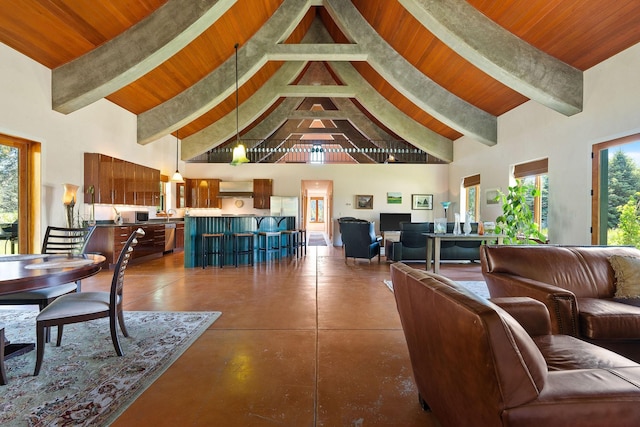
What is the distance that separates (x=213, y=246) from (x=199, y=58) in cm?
392

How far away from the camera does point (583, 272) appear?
2650 mm

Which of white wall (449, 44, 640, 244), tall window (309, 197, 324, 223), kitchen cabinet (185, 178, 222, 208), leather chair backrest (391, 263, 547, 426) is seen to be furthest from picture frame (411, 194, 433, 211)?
tall window (309, 197, 324, 223)

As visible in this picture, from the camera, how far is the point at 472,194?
8945 millimetres

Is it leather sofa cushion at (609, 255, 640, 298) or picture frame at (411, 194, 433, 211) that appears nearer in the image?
leather sofa cushion at (609, 255, 640, 298)

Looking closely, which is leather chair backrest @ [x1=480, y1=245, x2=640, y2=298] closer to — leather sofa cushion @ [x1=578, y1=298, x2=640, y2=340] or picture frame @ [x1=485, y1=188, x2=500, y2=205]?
leather sofa cushion @ [x1=578, y1=298, x2=640, y2=340]

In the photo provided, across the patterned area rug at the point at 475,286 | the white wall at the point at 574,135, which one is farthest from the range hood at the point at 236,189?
the white wall at the point at 574,135

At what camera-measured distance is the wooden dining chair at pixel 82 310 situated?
2080 millimetres

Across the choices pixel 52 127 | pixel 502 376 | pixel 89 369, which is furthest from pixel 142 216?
pixel 502 376

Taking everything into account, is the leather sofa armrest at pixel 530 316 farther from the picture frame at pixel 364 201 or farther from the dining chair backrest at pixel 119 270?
the picture frame at pixel 364 201

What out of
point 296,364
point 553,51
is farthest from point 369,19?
point 296,364

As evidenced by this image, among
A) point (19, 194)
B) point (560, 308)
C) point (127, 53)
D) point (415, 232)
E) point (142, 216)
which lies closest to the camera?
point (560, 308)

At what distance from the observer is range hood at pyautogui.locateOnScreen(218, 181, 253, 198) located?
33.3ft

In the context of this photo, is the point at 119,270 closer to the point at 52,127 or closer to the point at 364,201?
the point at 52,127

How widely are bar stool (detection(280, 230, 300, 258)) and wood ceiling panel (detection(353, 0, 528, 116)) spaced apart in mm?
4856
